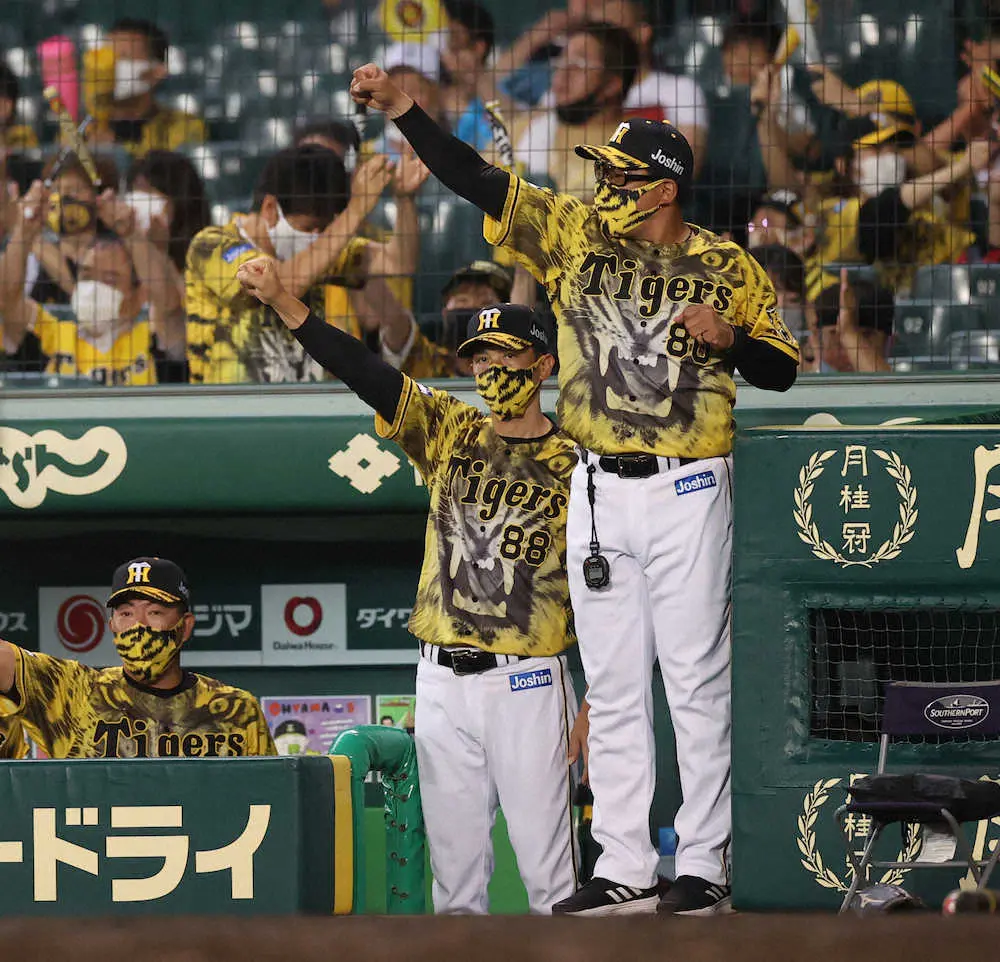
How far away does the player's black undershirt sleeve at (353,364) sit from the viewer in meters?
4.88

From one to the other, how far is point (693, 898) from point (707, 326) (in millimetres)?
1417

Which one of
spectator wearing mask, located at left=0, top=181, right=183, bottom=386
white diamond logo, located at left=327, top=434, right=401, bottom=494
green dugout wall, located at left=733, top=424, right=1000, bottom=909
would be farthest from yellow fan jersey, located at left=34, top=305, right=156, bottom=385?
green dugout wall, located at left=733, top=424, right=1000, bottom=909

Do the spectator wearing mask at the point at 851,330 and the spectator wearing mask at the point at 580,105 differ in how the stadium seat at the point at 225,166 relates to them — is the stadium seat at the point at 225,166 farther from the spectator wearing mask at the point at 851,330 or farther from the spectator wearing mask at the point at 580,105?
the spectator wearing mask at the point at 851,330

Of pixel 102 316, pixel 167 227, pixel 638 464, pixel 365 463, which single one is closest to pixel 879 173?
pixel 365 463

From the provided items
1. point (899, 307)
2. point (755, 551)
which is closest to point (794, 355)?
point (755, 551)

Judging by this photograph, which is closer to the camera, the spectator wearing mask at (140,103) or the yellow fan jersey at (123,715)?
the yellow fan jersey at (123,715)

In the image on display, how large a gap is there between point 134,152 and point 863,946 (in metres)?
6.05

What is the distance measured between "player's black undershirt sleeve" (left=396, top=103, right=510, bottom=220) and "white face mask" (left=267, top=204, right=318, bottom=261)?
6.72 feet

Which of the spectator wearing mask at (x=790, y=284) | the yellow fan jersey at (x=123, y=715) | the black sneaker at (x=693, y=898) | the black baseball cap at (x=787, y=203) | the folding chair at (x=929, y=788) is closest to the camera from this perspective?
the folding chair at (x=929, y=788)

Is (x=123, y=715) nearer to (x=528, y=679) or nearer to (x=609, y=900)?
(x=528, y=679)

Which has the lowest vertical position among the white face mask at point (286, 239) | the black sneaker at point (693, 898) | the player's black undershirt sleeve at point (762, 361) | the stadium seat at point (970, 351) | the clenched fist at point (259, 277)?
the black sneaker at point (693, 898)

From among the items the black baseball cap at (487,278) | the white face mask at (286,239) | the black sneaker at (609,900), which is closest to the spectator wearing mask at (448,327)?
the black baseball cap at (487,278)

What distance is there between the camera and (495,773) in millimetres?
Result: 4949

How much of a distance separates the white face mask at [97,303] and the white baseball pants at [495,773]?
253cm
